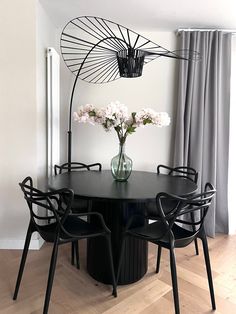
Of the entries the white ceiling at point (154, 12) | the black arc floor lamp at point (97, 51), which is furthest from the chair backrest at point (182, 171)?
the white ceiling at point (154, 12)

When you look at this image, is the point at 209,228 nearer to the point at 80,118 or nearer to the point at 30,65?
the point at 80,118

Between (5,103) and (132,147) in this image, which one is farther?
(132,147)

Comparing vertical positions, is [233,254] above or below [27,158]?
below

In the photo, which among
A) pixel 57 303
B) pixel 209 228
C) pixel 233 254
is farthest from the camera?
pixel 209 228

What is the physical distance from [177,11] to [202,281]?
7.64 feet

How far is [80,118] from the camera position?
6.60 feet

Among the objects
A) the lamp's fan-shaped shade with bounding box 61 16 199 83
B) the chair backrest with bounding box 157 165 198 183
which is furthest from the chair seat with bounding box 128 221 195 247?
the lamp's fan-shaped shade with bounding box 61 16 199 83

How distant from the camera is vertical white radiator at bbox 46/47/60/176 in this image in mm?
2576

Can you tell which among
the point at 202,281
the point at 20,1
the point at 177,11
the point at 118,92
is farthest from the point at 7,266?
the point at 177,11

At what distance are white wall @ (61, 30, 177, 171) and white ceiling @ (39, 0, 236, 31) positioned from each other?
26cm

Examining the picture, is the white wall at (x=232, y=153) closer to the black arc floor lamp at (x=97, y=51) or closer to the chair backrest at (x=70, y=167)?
the black arc floor lamp at (x=97, y=51)

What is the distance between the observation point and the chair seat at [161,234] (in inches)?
65.2

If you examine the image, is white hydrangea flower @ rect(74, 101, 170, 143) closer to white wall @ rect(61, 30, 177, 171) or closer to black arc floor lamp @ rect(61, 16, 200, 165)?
black arc floor lamp @ rect(61, 16, 200, 165)

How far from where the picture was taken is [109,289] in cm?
195
